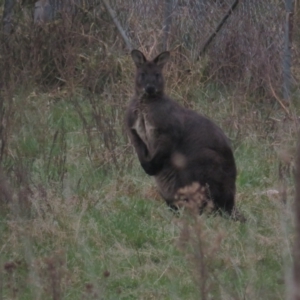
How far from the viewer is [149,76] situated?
6.68 m

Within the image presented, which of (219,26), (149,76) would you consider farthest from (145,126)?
(219,26)

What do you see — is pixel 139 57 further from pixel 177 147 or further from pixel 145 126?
pixel 177 147

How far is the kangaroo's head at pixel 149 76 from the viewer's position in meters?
6.61

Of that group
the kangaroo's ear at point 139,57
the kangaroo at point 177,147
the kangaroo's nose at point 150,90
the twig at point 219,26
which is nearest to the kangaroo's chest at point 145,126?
the kangaroo at point 177,147

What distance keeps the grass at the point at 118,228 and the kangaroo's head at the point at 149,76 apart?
77 cm

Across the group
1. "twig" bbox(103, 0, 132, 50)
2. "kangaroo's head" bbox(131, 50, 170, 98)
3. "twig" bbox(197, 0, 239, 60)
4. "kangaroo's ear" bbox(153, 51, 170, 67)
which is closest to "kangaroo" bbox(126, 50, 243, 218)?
"kangaroo's head" bbox(131, 50, 170, 98)

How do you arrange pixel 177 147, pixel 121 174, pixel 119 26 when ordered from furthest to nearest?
1. pixel 119 26
2. pixel 121 174
3. pixel 177 147

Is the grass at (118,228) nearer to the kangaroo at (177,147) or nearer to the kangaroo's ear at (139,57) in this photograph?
the kangaroo at (177,147)

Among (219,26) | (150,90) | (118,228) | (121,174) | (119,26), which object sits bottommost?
(119,26)

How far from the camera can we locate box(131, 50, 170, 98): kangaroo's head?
6613mm

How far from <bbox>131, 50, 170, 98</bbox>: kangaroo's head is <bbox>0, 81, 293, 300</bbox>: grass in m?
0.77

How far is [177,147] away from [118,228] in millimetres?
974

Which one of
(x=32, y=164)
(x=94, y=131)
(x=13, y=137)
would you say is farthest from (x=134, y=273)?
(x=94, y=131)

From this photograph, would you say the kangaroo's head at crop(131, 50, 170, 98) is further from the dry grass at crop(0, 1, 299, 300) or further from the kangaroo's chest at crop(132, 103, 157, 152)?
the dry grass at crop(0, 1, 299, 300)
